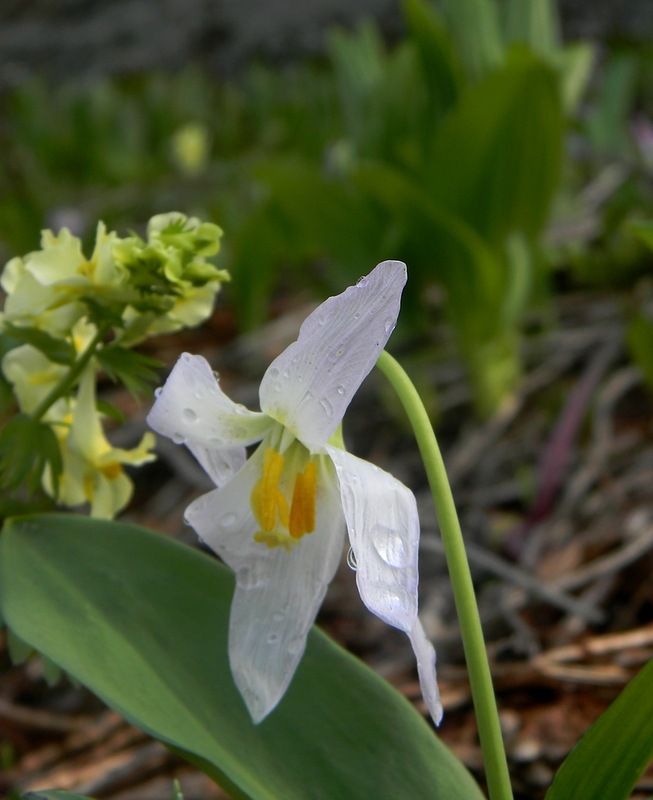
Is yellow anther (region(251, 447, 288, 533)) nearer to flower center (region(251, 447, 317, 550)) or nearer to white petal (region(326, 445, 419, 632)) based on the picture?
flower center (region(251, 447, 317, 550))

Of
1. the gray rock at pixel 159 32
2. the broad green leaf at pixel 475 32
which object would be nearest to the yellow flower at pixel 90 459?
the broad green leaf at pixel 475 32

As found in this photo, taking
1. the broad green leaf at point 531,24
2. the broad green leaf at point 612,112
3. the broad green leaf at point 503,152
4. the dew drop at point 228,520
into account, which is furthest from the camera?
the broad green leaf at point 612,112

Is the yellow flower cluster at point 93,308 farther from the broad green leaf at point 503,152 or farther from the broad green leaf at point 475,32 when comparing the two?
the broad green leaf at point 475,32

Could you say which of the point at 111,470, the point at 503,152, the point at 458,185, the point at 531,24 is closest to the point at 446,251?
the point at 458,185

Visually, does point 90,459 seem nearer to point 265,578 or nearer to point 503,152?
point 265,578

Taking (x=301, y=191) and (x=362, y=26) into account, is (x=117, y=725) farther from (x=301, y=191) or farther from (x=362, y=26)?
(x=362, y=26)

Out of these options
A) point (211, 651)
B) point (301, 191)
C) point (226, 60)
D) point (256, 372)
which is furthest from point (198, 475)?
point (226, 60)

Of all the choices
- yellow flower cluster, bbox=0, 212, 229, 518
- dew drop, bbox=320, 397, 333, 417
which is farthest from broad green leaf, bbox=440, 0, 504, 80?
dew drop, bbox=320, 397, 333, 417
